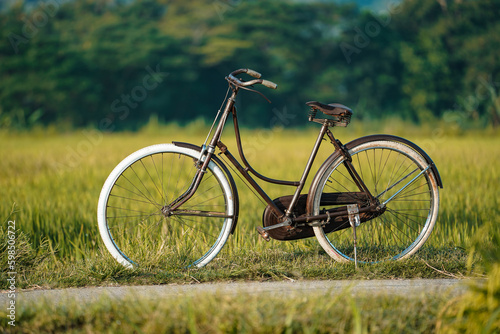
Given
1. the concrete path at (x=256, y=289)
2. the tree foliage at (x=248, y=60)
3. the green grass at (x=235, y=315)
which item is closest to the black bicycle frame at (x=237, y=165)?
the concrete path at (x=256, y=289)

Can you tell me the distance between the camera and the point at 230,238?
438cm

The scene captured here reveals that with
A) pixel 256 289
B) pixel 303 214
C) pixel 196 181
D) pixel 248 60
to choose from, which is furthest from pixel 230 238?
Answer: pixel 248 60

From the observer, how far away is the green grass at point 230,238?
→ 3.37m

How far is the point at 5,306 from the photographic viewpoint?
111 inches

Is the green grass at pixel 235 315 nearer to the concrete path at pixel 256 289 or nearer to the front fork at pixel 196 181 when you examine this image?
the concrete path at pixel 256 289

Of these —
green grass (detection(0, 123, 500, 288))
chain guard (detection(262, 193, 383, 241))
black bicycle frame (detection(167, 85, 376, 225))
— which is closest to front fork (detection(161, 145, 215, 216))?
black bicycle frame (detection(167, 85, 376, 225))

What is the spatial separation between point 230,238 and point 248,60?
22.7 metres

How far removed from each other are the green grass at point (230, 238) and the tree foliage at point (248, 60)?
50.4ft

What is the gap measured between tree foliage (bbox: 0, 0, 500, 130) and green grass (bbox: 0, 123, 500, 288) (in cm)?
1536

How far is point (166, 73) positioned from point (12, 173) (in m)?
18.0

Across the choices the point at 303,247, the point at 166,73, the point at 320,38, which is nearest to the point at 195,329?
the point at 303,247

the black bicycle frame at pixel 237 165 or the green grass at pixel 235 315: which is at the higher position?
the black bicycle frame at pixel 237 165

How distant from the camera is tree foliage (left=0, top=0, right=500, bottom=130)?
80.7 ft

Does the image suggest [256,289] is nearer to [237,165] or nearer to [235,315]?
[235,315]
